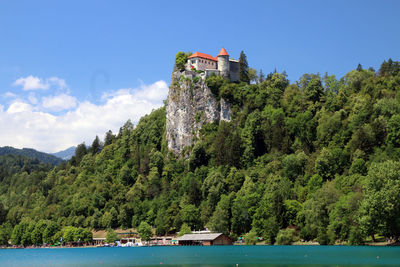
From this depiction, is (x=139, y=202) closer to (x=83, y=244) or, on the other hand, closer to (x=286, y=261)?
(x=83, y=244)

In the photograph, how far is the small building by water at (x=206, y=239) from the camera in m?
111

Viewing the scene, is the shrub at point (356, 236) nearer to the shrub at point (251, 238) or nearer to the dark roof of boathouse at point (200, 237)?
the shrub at point (251, 238)

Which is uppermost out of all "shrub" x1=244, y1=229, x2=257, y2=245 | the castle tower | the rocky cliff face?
the castle tower

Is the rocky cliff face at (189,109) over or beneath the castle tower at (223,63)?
beneath

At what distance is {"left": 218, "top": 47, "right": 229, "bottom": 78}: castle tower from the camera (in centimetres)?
15988

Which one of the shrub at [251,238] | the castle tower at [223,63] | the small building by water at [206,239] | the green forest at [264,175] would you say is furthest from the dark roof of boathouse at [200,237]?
the castle tower at [223,63]

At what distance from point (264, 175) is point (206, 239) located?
962 inches

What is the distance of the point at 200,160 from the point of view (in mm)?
147500

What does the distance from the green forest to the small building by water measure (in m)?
3.44

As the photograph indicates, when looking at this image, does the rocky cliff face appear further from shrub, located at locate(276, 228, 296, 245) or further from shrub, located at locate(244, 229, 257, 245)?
shrub, located at locate(276, 228, 296, 245)

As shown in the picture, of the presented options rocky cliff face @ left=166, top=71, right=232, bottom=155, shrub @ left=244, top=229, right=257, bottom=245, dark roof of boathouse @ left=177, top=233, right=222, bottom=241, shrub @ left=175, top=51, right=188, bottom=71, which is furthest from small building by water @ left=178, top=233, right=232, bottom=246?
shrub @ left=175, top=51, right=188, bottom=71

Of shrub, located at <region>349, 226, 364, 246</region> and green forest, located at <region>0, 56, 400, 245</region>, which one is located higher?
green forest, located at <region>0, 56, 400, 245</region>

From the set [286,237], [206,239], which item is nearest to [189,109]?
[206,239]

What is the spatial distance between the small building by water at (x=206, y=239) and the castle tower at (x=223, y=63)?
2482 inches
